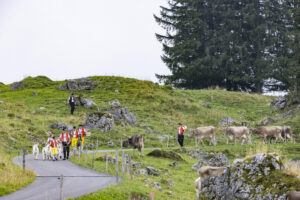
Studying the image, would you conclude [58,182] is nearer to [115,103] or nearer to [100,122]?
[100,122]

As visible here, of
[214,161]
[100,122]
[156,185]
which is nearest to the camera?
[156,185]

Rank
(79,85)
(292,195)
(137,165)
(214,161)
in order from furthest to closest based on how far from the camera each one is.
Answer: (79,85) < (214,161) < (137,165) < (292,195)

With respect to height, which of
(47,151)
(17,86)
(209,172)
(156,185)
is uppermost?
(17,86)

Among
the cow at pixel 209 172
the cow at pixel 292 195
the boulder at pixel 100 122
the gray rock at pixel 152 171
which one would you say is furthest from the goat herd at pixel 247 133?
the cow at pixel 292 195

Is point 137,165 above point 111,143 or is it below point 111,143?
below

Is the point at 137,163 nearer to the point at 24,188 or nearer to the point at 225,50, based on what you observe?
the point at 24,188

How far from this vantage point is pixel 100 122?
1754 inches

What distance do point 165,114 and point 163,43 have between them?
25.4m

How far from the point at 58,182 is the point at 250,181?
10.2 meters

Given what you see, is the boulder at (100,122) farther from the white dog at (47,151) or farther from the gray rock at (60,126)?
the white dog at (47,151)

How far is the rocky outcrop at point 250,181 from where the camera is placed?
1557 cm

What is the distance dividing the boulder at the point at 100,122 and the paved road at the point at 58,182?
14506 millimetres

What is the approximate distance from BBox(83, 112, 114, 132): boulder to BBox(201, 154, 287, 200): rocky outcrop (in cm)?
2743

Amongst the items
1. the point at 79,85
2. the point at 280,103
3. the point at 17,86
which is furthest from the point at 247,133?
the point at 17,86
